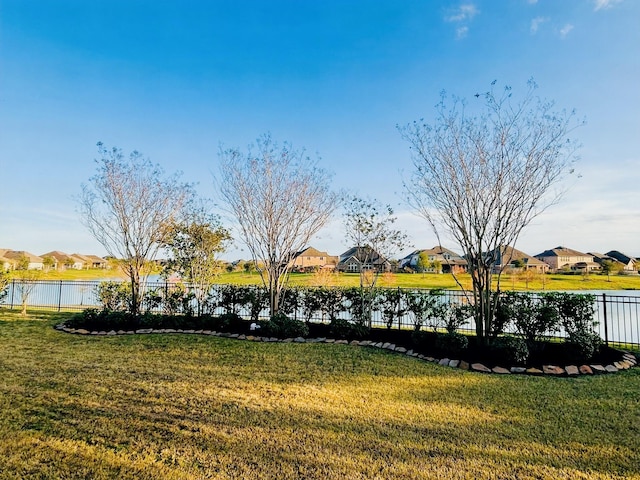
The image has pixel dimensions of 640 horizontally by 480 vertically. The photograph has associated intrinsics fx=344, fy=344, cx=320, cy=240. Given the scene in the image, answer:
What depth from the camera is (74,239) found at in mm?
9578

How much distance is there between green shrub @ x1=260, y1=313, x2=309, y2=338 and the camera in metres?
6.48

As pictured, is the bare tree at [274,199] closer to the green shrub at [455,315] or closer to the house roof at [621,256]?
the green shrub at [455,315]

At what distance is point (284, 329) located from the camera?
21.3ft

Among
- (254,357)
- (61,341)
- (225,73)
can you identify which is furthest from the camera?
(225,73)

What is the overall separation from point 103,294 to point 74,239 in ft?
6.91

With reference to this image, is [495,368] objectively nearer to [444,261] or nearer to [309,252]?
[309,252]

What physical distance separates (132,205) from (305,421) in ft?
24.2

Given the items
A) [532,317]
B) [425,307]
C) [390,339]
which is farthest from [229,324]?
[532,317]

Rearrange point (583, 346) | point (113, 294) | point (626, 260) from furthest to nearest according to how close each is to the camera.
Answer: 1. point (626, 260)
2. point (113, 294)
3. point (583, 346)

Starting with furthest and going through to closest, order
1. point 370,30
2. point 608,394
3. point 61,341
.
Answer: point 370,30 < point 61,341 < point 608,394

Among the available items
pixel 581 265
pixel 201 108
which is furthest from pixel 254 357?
pixel 581 265

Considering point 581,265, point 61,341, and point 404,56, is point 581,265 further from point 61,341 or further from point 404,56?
point 61,341

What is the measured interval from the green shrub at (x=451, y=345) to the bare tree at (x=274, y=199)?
3680 mm

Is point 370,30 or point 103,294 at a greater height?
point 370,30
